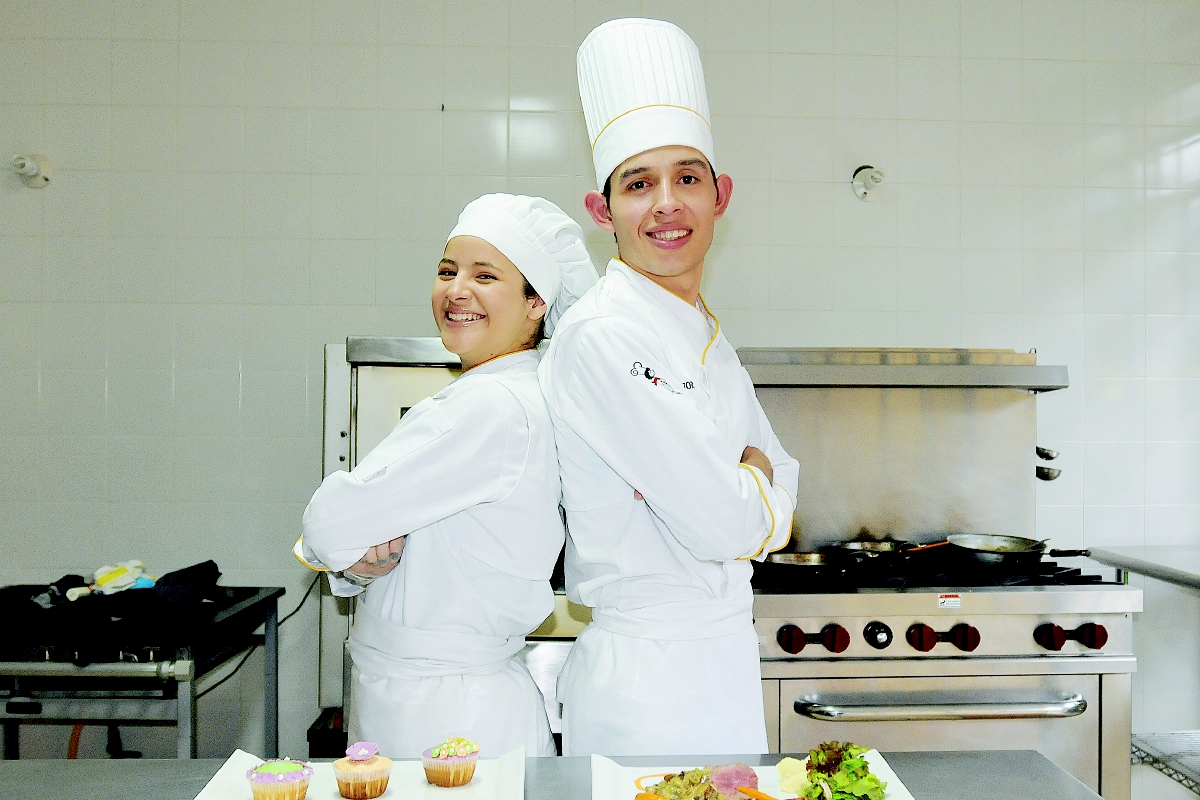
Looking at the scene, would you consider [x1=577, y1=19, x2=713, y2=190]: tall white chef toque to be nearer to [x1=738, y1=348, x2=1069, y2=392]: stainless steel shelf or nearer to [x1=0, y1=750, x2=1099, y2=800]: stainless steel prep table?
[x1=0, y1=750, x2=1099, y2=800]: stainless steel prep table

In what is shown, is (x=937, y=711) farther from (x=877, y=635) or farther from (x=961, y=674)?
(x=877, y=635)

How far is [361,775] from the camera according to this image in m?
0.92

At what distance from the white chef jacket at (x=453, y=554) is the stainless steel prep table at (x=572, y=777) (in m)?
0.32

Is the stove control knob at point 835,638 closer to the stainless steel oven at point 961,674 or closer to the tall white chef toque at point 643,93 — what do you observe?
the stainless steel oven at point 961,674

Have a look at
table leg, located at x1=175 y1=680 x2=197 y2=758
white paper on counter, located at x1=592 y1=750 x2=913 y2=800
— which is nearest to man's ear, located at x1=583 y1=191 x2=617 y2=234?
white paper on counter, located at x1=592 y1=750 x2=913 y2=800

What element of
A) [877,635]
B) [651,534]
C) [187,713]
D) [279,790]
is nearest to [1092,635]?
[877,635]

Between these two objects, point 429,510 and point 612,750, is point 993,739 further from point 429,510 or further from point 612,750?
point 429,510

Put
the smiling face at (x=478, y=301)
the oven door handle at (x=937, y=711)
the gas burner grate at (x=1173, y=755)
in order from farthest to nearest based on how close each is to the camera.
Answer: the gas burner grate at (x=1173, y=755) → the oven door handle at (x=937, y=711) → the smiling face at (x=478, y=301)

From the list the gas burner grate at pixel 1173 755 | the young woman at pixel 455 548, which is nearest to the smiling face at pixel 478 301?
the young woman at pixel 455 548

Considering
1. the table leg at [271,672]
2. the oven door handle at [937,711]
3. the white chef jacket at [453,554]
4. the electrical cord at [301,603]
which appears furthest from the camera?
the electrical cord at [301,603]

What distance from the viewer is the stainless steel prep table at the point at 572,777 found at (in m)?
0.93

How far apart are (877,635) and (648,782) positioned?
1.29m

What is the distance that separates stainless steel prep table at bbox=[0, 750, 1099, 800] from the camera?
93 cm

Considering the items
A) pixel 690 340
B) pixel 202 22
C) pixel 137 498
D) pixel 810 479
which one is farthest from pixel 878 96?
pixel 137 498
